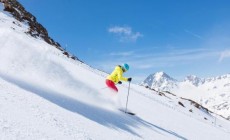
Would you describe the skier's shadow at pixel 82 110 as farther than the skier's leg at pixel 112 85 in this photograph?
No

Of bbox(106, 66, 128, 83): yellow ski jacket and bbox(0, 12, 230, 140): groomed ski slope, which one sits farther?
bbox(106, 66, 128, 83): yellow ski jacket

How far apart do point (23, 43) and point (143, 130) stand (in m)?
7.84

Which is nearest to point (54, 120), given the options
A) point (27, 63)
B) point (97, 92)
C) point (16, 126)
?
point (16, 126)

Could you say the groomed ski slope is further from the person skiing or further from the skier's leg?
the person skiing

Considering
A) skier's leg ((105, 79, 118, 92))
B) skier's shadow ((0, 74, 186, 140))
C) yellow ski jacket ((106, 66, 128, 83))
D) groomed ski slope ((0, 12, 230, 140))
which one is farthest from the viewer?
skier's leg ((105, 79, 118, 92))

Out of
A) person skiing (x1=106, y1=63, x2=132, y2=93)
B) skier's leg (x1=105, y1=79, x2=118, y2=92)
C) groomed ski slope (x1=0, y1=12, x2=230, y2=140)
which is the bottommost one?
groomed ski slope (x1=0, y1=12, x2=230, y2=140)

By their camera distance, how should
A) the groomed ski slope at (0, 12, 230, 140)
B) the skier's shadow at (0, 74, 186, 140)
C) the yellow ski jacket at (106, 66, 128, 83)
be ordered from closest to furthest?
1. the groomed ski slope at (0, 12, 230, 140)
2. the skier's shadow at (0, 74, 186, 140)
3. the yellow ski jacket at (106, 66, 128, 83)

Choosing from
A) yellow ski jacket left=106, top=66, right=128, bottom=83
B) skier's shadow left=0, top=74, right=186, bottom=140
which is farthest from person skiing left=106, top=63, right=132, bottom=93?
skier's shadow left=0, top=74, right=186, bottom=140

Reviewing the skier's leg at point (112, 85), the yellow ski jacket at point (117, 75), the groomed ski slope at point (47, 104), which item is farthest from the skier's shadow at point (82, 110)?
the skier's leg at point (112, 85)

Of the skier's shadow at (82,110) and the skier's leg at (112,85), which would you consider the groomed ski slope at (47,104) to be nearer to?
the skier's shadow at (82,110)

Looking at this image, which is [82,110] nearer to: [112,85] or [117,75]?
[117,75]

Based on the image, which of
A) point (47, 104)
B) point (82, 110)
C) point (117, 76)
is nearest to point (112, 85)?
point (117, 76)

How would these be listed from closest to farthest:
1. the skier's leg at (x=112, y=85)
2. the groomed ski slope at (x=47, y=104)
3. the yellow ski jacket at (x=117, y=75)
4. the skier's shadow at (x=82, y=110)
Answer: the groomed ski slope at (x=47, y=104), the skier's shadow at (x=82, y=110), the yellow ski jacket at (x=117, y=75), the skier's leg at (x=112, y=85)

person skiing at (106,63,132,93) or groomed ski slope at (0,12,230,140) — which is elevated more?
person skiing at (106,63,132,93)
